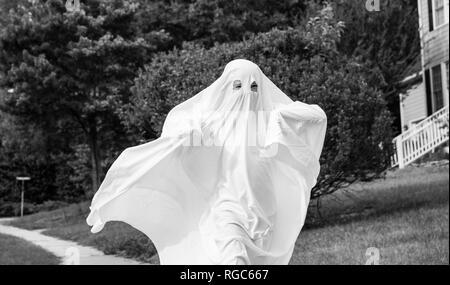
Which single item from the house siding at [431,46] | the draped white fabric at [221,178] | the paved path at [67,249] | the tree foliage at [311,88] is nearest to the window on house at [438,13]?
the house siding at [431,46]

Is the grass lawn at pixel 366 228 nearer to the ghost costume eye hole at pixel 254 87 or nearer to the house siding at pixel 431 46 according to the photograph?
the ghost costume eye hole at pixel 254 87

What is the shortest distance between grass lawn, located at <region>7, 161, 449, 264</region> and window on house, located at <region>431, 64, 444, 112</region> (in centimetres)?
554

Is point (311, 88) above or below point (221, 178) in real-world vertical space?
above

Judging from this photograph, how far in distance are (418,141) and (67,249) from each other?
12.0 metres

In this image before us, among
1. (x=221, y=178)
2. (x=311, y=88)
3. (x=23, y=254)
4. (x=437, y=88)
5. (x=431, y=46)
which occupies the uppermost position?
(x=431, y=46)

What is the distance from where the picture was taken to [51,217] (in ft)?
60.2

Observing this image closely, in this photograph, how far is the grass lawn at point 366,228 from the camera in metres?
9.40

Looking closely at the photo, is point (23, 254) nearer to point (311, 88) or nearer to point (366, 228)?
point (311, 88)

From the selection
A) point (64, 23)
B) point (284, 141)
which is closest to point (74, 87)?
point (64, 23)

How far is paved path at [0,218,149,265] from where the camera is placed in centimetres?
1070

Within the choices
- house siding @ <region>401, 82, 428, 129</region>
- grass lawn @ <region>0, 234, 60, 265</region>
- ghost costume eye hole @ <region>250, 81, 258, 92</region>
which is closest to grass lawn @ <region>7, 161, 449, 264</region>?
grass lawn @ <region>0, 234, 60, 265</region>

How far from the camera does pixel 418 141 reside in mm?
20953

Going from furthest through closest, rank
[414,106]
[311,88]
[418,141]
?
[414,106] → [418,141] → [311,88]

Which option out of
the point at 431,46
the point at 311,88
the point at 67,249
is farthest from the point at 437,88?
the point at 67,249
